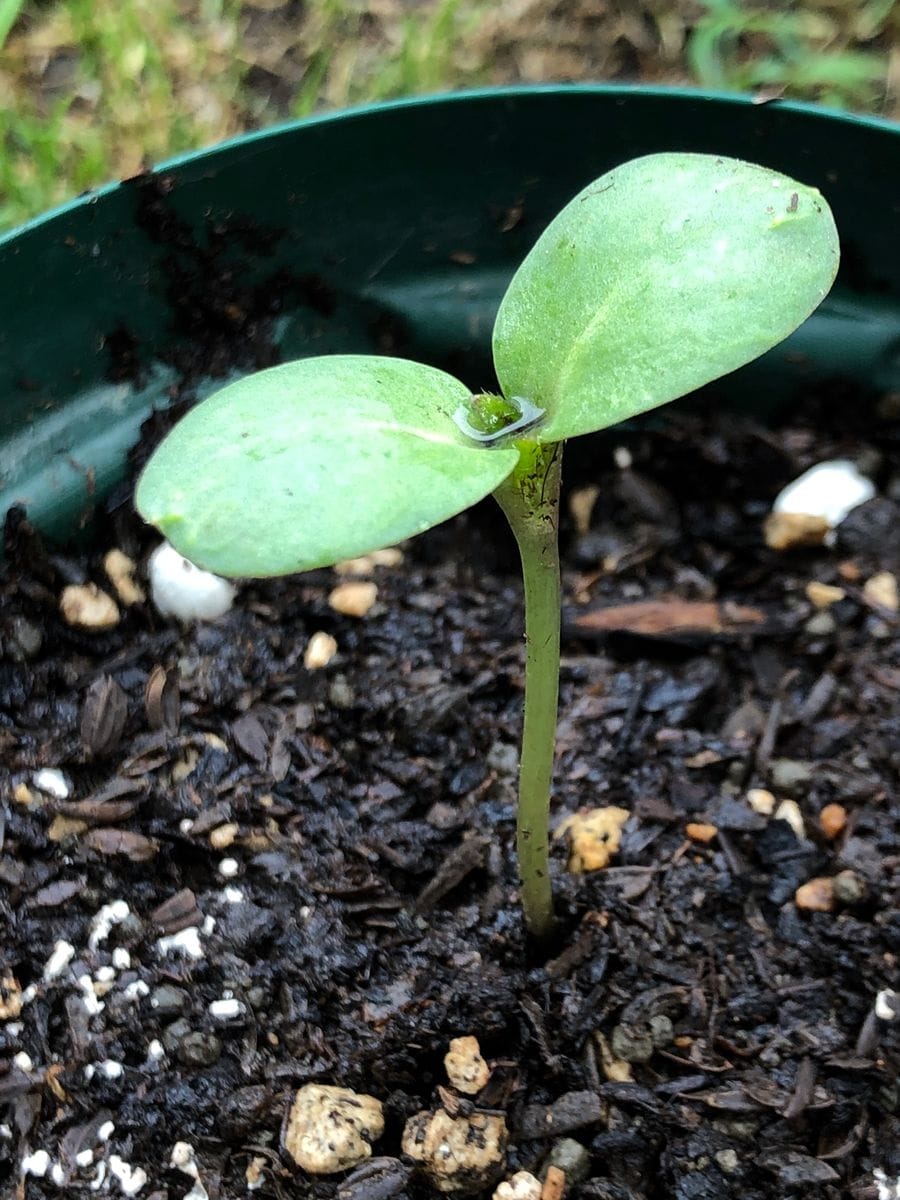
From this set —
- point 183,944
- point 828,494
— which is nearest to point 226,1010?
point 183,944

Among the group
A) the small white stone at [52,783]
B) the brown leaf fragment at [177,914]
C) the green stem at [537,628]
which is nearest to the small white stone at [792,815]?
the green stem at [537,628]

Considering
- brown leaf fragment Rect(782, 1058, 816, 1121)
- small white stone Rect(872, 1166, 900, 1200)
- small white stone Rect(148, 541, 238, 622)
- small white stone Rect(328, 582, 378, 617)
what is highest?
small white stone Rect(148, 541, 238, 622)

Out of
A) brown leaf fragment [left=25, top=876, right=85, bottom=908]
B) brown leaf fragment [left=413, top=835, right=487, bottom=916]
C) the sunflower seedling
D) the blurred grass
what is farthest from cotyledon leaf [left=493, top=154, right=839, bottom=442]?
the blurred grass

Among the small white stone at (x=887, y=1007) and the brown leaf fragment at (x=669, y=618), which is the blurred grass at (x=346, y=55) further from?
the small white stone at (x=887, y=1007)

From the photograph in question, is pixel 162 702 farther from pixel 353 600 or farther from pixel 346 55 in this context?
pixel 346 55

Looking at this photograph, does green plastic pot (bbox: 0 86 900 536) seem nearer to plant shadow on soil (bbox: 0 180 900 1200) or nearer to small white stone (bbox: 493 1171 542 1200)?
plant shadow on soil (bbox: 0 180 900 1200)

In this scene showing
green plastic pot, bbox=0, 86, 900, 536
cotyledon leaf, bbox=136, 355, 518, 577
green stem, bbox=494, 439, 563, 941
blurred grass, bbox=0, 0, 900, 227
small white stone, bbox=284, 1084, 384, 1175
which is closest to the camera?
cotyledon leaf, bbox=136, 355, 518, 577
